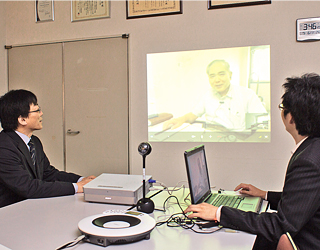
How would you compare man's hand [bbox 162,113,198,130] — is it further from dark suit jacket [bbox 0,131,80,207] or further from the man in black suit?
dark suit jacket [bbox 0,131,80,207]

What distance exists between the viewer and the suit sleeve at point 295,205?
1075mm

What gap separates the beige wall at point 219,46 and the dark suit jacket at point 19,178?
1514mm

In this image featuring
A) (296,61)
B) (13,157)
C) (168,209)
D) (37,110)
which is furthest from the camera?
(296,61)

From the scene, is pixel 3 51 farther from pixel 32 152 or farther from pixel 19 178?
pixel 19 178

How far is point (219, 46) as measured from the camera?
3.00 metres

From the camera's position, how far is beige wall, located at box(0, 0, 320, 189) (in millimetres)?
2824

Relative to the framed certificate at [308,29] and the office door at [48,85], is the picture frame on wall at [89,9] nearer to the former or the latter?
the office door at [48,85]

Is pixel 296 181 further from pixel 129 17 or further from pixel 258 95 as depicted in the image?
pixel 129 17

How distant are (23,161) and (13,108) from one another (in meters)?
0.39

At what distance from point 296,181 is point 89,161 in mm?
2707

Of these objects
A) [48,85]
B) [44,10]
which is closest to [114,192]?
[48,85]

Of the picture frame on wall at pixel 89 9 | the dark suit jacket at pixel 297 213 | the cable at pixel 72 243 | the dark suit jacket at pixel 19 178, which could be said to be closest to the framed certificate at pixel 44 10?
the picture frame on wall at pixel 89 9

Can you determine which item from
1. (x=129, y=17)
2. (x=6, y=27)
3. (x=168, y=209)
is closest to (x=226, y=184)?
(x=168, y=209)

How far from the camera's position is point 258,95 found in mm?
2902
